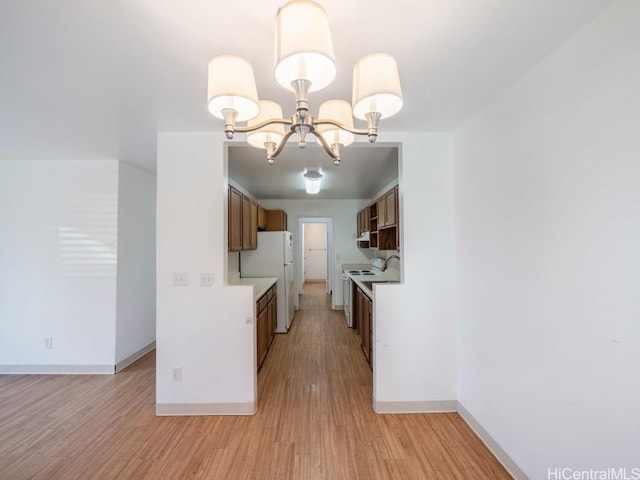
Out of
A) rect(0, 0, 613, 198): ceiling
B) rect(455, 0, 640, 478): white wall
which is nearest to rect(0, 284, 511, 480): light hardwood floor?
rect(455, 0, 640, 478): white wall

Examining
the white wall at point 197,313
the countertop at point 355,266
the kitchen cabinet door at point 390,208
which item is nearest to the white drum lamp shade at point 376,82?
the white wall at point 197,313

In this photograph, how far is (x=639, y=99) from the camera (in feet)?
3.56

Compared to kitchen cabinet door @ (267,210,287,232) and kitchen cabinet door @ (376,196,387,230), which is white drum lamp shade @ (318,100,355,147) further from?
kitchen cabinet door @ (267,210,287,232)

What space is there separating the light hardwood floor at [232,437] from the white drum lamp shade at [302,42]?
2220 mm

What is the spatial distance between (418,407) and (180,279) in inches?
93.0

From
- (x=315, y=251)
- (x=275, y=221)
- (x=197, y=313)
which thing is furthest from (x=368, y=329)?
(x=315, y=251)

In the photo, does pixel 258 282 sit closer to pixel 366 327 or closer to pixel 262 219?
pixel 262 219

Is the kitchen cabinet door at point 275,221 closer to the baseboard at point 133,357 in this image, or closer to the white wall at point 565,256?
the baseboard at point 133,357

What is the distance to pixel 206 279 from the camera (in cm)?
241

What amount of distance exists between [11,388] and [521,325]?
4.75m

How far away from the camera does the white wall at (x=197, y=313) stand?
7.88 ft

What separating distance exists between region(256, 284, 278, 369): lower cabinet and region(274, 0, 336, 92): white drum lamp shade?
2.69 meters

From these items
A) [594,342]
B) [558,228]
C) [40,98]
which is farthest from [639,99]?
[40,98]

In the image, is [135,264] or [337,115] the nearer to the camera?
[337,115]
